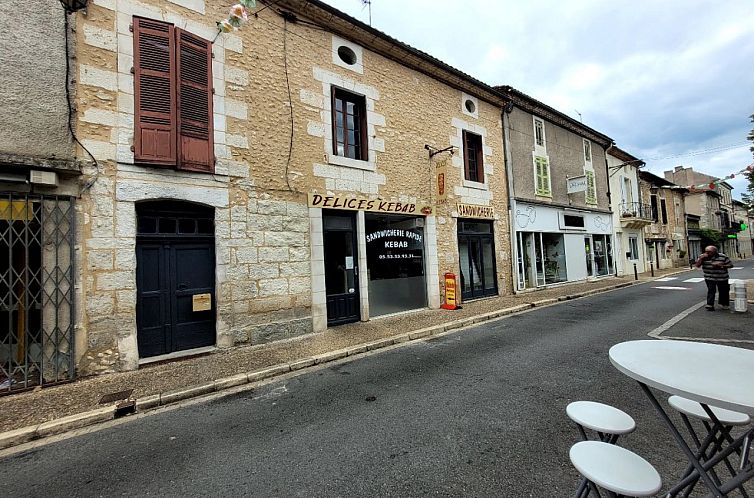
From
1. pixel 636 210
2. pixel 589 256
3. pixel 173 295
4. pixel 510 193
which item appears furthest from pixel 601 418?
pixel 636 210

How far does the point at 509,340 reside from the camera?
621 centimetres

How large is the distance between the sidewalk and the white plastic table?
4507 mm

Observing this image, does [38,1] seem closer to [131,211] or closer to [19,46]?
[19,46]

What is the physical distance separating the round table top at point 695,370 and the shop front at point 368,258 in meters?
6.22

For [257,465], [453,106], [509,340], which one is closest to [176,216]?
[257,465]

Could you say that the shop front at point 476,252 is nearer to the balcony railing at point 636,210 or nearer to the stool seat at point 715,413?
the stool seat at point 715,413

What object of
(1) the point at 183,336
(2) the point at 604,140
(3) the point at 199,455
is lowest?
(3) the point at 199,455

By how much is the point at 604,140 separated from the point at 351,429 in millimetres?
21260

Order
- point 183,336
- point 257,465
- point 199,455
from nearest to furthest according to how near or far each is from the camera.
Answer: point 257,465 → point 199,455 → point 183,336

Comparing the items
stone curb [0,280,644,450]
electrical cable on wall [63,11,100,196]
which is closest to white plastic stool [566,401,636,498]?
stone curb [0,280,644,450]

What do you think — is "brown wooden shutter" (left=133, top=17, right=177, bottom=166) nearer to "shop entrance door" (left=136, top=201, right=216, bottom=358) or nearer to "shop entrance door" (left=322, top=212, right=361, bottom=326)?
"shop entrance door" (left=136, top=201, right=216, bottom=358)

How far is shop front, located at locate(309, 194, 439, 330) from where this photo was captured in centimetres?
771

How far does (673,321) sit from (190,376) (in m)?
9.54

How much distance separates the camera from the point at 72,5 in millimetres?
5078
